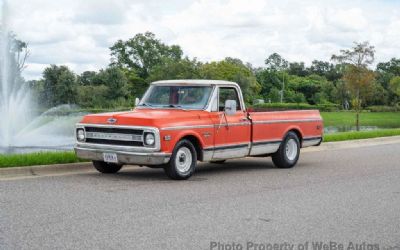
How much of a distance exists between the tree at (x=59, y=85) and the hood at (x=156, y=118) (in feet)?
169

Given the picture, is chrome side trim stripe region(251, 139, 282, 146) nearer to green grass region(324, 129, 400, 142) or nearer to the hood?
the hood

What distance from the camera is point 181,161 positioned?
40.6 ft

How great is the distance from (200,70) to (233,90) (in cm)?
5910

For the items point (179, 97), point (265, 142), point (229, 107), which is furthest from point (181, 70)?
point (229, 107)

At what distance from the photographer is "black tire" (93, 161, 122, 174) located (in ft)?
42.9

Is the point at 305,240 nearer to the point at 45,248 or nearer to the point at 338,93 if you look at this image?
the point at 45,248

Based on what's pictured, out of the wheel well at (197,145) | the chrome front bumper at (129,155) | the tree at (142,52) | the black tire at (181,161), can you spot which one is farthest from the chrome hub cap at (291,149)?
the tree at (142,52)

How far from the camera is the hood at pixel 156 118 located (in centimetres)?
1195

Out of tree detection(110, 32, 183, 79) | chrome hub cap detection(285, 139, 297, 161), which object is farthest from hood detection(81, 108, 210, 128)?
tree detection(110, 32, 183, 79)

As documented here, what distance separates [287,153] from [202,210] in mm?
6511

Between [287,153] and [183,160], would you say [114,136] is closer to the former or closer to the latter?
[183,160]

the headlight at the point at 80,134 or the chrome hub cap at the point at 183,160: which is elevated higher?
the headlight at the point at 80,134

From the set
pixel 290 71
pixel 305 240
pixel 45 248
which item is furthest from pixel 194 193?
pixel 290 71

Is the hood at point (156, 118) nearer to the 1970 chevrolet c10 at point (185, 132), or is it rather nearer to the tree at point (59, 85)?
the 1970 chevrolet c10 at point (185, 132)
